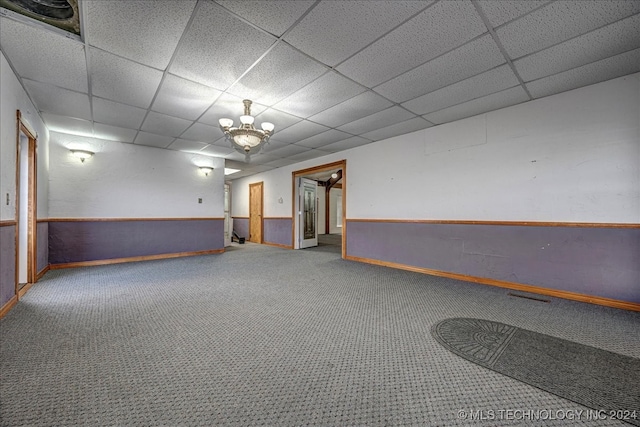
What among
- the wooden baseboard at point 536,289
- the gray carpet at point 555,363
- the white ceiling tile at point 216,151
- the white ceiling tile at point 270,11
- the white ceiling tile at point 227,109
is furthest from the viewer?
the white ceiling tile at point 216,151

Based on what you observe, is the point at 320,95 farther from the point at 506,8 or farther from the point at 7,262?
the point at 7,262

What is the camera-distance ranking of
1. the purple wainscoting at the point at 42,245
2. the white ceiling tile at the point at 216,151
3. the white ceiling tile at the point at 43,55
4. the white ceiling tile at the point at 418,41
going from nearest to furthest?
1. the white ceiling tile at the point at 418,41
2. the white ceiling tile at the point at 43,55
3. the purple wainscoting at the point at 42,245
4. the white ceiling tile at the point at 216,151

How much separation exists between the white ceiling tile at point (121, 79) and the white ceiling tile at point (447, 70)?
2.67 meters

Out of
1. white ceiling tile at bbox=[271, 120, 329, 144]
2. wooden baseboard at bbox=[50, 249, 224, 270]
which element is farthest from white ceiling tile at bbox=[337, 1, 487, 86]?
wooden baseboard at bbox=[50, 249, 224, 270]

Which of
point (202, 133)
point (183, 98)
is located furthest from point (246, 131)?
point (202, 133)

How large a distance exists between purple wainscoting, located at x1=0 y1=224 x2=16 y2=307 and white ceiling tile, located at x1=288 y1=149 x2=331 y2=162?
4.85 m

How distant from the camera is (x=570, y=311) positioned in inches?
104

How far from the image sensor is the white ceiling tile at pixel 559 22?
6.17 feet

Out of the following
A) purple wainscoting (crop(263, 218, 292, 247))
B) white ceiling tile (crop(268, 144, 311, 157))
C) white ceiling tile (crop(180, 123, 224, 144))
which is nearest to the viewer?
white ceiling tile (crop(180, 123, 224, 144))

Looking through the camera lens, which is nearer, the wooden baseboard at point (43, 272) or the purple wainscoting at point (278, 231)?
the wooden baseboard at point (43, 272)

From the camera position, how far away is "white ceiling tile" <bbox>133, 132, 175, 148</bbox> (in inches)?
192

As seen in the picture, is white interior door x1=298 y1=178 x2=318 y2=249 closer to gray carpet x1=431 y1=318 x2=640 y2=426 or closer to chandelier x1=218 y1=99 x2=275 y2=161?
chandelier x1=218 y1=99 x2=275 y2=161

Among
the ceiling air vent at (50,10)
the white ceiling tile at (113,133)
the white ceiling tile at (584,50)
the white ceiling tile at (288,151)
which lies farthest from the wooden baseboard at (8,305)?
the white ceiling tile at (584,50)

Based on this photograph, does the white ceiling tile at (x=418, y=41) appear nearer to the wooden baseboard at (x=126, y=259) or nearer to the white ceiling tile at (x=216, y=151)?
the white ceiling tile at (x=216, y=151)
